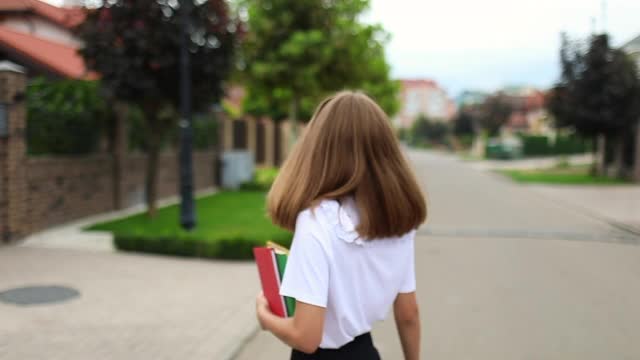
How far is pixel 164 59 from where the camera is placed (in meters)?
10.9

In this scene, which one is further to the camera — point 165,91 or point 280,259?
point 165,91

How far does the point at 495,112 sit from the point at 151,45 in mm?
58567

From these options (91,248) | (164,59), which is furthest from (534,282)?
(164,59)

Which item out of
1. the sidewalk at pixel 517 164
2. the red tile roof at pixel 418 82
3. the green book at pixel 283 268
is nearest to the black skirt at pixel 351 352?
the green book at pixel 283 268

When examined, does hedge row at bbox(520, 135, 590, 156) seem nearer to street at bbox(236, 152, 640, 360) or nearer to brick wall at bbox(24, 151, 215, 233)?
street at bbox(236, 152, 640, 360)

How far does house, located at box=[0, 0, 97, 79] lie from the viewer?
10492mm

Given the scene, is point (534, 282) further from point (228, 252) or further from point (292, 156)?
point (292, 156)

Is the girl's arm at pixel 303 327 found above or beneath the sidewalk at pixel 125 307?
above

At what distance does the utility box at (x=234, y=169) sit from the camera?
20734 mm

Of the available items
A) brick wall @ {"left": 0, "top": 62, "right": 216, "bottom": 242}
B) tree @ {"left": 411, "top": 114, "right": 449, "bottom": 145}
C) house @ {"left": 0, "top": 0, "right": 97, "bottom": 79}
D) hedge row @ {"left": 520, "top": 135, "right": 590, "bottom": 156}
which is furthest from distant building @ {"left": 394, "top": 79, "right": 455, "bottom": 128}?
brick wall @ {"left": 0, "top": 62, "right": 216, "bottom": 242}

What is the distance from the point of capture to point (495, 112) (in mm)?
65750

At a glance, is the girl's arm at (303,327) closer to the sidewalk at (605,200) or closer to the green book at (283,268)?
the green book at (283,268)

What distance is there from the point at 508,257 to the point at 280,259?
7834 mm

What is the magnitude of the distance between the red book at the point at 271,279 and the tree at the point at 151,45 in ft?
30.9
